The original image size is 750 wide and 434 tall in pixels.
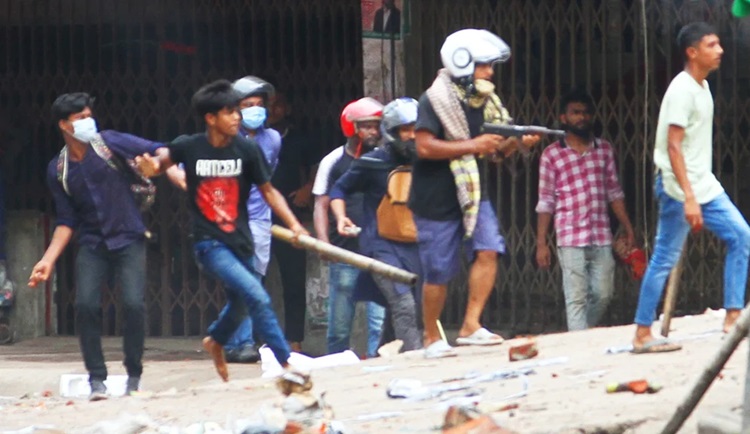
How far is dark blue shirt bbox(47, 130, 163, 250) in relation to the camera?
9.34 m

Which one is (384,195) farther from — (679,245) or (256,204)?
(679,245)

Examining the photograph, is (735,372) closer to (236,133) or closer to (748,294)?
(236,133)

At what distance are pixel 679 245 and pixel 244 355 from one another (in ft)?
12.2

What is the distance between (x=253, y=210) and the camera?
11.4 meters

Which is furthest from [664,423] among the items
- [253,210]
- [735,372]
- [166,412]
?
[253,210]

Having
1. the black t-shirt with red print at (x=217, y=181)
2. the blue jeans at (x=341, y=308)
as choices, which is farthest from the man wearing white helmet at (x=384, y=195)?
the black t-shirt with red print at (x=217, y=181)

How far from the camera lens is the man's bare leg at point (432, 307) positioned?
9.19m

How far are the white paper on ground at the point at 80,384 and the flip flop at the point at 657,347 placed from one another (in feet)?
9.74

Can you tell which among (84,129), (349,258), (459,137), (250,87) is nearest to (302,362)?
(349,258)

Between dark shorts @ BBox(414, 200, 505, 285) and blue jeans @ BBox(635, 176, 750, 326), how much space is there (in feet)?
3.20

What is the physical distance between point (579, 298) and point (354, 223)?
4.74 feet

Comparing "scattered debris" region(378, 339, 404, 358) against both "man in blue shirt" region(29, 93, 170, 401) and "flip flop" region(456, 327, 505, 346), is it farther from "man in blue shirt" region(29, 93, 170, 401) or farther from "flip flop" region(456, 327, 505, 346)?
"man in blue shirt" region(29, 93, 170, 401)

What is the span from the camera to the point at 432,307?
9.23 metres

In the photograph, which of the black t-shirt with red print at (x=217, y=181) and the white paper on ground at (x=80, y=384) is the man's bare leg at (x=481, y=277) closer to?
the black t-shirt with red print at (x=217, y=181)
